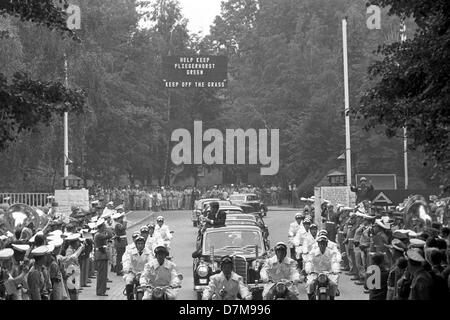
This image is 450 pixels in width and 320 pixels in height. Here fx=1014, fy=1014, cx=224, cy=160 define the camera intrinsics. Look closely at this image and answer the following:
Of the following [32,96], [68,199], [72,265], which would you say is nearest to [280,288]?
[72,265]

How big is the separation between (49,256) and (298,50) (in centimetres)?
6823

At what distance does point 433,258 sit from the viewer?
12.9 metres

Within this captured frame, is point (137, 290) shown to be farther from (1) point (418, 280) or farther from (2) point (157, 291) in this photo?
(1) point (418, 280)

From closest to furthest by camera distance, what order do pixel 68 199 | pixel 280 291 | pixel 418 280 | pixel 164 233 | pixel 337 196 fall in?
1. pixel 418 280
2. pixel 280 291
3. pixel 164 233
4. pixel 68 199
5. pixel 337 196

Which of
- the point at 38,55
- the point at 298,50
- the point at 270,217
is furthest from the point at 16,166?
the point at 298,50

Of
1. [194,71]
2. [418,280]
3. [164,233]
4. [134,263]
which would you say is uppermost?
[194,71]

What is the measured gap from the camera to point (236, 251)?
20938 millimetres

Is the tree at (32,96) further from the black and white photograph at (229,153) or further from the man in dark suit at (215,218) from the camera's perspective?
the man in dark suit at (215,218)

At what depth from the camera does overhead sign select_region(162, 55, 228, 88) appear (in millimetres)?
60625

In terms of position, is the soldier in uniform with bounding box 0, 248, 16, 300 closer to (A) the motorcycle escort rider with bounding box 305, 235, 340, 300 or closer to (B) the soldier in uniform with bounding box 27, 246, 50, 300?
(B) the soldier in uniform with bounding box 27, 246, 50, 300

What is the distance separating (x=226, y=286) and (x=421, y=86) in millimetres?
5833

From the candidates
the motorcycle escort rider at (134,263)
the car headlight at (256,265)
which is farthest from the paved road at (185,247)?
the motorcycle escort rider at (134,263)

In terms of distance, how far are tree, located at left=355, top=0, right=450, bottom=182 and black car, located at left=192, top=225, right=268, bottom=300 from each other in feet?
11.5

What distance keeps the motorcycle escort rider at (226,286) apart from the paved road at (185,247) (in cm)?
729
